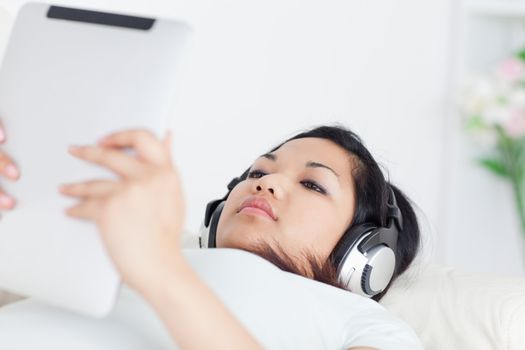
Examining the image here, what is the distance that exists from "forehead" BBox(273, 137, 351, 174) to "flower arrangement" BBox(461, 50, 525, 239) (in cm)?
183

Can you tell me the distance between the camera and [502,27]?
354cm

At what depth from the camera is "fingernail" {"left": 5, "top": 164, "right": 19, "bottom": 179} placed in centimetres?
107

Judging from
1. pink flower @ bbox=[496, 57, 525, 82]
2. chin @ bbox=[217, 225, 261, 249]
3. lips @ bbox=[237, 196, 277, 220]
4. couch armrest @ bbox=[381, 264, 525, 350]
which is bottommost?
couch armrest @ bbox=[381, 264, 525, 350]

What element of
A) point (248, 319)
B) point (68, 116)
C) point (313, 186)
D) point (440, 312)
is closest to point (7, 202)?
point (68, 116)

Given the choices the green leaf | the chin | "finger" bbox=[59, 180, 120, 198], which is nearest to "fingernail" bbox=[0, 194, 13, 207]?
"finger" bbox=[59, 180, 120, 198]

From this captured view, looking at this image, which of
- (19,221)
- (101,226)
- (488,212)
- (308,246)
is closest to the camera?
(101,226)

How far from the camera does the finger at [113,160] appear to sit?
920 mm

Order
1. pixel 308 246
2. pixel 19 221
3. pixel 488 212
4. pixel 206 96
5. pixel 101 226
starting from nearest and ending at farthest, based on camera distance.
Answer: pixel 101 226 → pixel 19 221 → pixel 308 246 → pixel 206 96 → pixel 488 212

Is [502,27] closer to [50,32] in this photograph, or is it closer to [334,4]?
[334,4]

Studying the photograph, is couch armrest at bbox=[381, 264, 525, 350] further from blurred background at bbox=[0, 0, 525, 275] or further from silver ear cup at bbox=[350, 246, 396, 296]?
blurred background at bbox=[0, 0, 525, 275]

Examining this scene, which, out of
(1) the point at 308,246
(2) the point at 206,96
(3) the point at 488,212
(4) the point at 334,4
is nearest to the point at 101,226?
(1) the point at 308,246

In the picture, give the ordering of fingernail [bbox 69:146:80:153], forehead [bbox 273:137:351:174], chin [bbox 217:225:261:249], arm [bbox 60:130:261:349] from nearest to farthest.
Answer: arm [bbox 60:130:261:349]
fingernail [bbox 69:146:80:153]
chin [bbox 217:225:261:249]
forehead [bbox 273:137:351:174]

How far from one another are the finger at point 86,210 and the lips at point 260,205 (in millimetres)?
494

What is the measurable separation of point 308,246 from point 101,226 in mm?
614
